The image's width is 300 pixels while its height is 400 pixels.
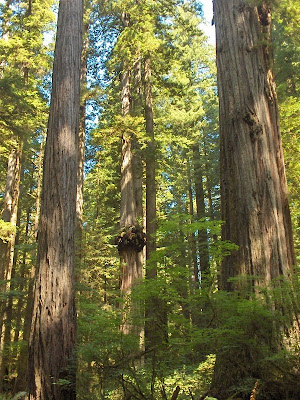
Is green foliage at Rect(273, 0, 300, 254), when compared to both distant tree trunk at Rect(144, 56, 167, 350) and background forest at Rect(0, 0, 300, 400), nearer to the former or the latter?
background forest at Rect(0, 0, 300, 400)

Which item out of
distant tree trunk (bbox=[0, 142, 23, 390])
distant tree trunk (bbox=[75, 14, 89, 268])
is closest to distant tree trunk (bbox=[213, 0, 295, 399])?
distant tree trunk (bbox=[75, 14, 89, 268])

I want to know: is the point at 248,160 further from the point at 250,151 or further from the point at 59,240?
the point at 59,240

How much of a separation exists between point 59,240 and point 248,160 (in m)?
2.91

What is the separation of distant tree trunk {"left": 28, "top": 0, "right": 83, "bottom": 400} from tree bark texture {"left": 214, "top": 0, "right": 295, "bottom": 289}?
7.23 ft

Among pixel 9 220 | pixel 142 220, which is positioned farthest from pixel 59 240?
pixel 142 220

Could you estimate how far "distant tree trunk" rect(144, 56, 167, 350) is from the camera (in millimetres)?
3898

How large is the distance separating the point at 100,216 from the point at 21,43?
980cm

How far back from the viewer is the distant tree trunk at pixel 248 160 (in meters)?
4.62

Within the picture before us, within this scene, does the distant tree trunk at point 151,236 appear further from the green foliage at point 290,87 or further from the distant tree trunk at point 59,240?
the green foliage at point 290,87

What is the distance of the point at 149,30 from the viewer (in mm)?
12625

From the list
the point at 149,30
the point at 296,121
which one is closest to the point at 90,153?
the point at 149,30

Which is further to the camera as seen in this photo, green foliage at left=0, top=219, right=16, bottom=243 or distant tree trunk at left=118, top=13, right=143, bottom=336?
green foliage at left=0, top=219, right=16, bottom=243

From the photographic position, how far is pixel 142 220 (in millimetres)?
15984

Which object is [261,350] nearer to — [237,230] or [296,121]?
[237,230]
